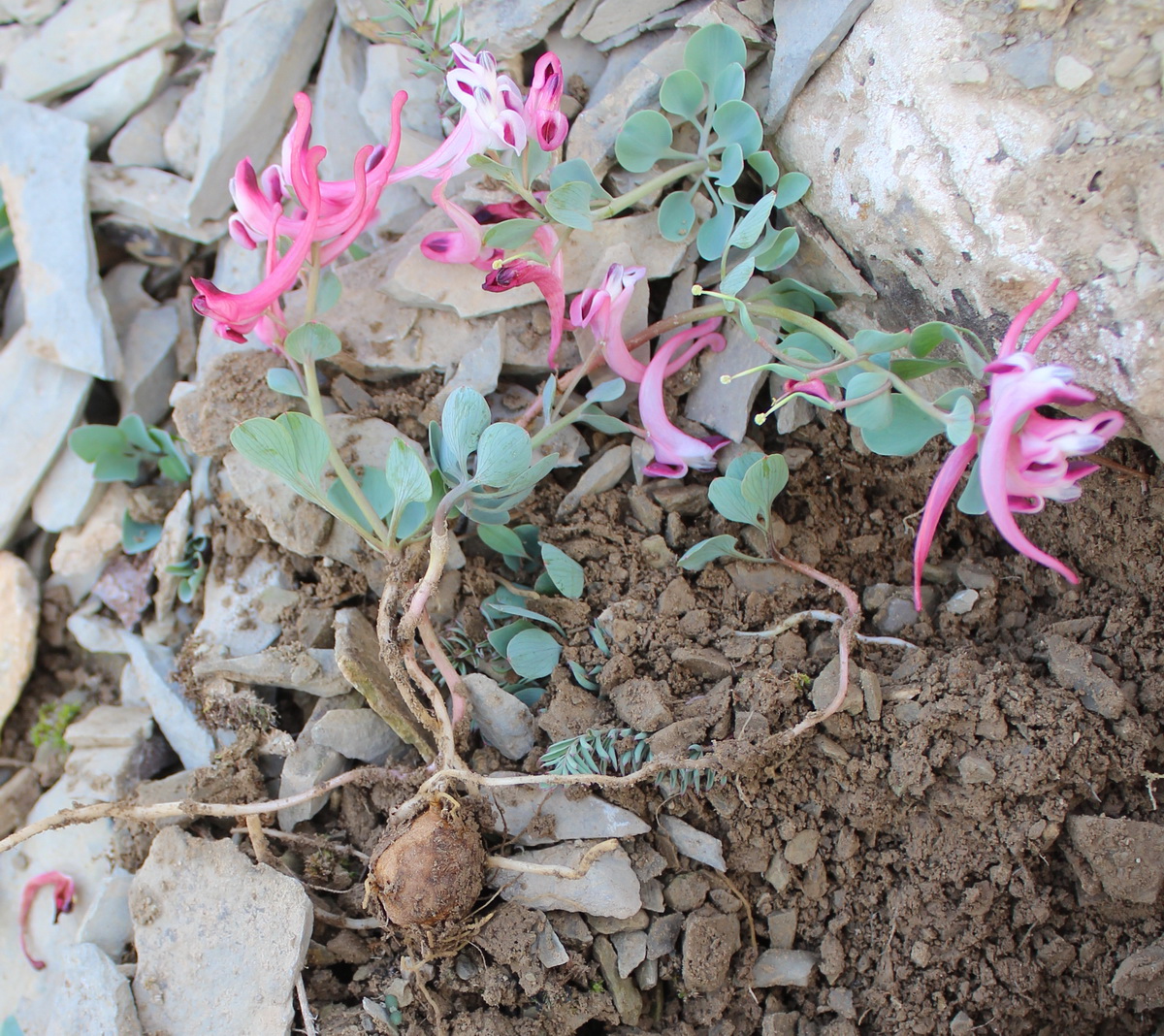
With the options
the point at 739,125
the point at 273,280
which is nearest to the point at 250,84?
the point at 273,280

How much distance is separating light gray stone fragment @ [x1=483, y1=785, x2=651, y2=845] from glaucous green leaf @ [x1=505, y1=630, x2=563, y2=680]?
19 centimetres

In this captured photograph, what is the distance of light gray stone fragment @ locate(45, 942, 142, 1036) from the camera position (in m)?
1.51

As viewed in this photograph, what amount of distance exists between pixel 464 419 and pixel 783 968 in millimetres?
1024

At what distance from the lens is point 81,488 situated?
2.12 metres

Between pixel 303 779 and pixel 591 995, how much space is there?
0.61m

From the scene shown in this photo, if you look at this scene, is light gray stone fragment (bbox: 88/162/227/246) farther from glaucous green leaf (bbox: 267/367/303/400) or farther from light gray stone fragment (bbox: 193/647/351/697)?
light gray stone fragment (bbox: 193/647/351/697)

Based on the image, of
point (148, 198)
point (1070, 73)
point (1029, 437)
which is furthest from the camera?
point (148, 198)

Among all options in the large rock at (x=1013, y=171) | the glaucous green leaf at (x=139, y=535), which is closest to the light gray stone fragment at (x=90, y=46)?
the glaucous green leaf at (x=139, y=535)

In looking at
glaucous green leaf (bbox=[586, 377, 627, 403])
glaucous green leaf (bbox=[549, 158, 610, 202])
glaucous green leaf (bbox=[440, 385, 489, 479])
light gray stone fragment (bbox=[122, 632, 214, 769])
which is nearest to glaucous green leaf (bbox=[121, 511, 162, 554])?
light gray stone fragment (bbox=[122, 632, 214, 769])

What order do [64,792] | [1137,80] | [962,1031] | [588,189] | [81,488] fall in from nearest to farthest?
[1137,80] < [962,1031] < [588,189] < [64,792] < [81,488]

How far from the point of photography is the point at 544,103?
1.58 meters

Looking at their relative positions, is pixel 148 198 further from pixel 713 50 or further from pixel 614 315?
pixel 713 50

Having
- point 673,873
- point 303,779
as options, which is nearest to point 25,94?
point 303,779

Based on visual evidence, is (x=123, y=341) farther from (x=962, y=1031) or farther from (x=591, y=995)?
(x=962, y=1031)
